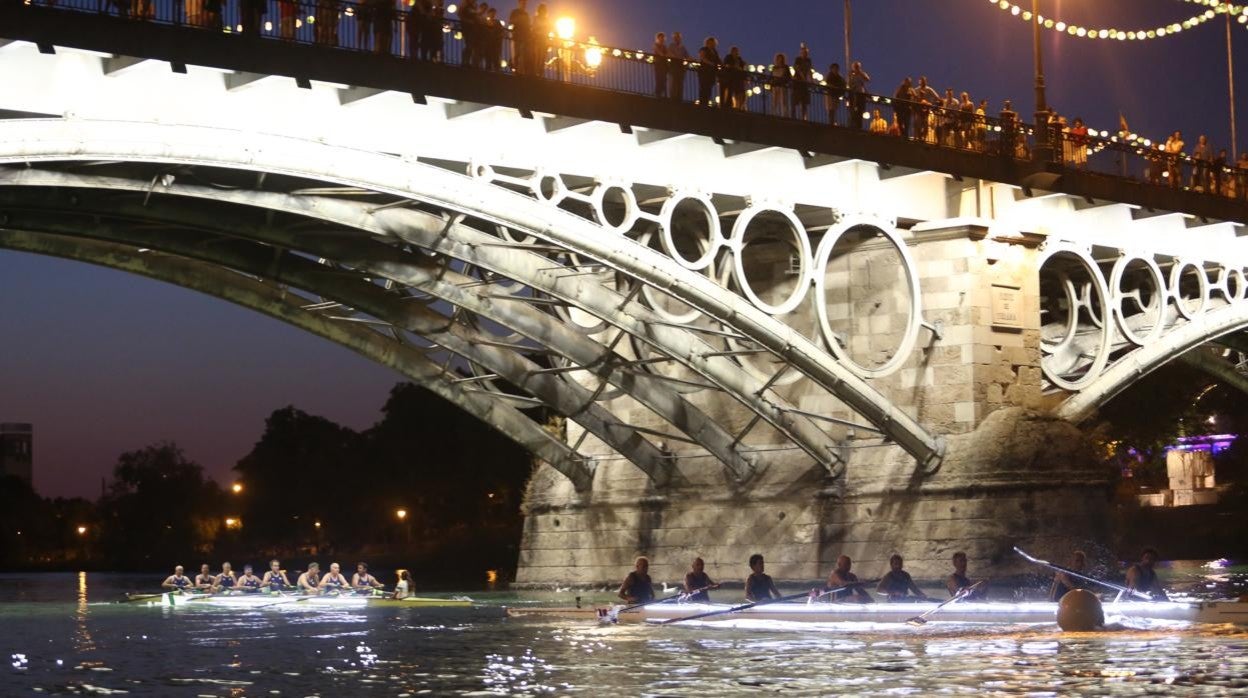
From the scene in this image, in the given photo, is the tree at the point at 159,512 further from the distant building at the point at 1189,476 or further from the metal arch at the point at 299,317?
the metal arch at the point at 299,317

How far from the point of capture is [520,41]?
1129 inches

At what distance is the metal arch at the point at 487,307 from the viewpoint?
86.1 ft

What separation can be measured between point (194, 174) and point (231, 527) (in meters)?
110

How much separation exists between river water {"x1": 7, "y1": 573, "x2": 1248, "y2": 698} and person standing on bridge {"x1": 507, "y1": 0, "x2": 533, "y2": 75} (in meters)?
8.33

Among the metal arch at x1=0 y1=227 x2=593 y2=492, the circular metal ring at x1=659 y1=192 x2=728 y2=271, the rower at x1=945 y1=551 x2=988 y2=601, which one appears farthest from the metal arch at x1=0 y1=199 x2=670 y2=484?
the rower at x1=945 y1=551 x2=988 y2=601

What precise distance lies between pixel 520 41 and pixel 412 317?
706 cm

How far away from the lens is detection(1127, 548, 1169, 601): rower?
86.8 ft

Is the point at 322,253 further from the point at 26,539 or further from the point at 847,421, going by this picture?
the point at 26,539

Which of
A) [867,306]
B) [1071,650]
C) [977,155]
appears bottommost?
[1071,650]

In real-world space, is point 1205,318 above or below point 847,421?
above

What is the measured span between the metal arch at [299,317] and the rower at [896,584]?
37.9 feet

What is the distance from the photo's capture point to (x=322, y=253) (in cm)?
2998

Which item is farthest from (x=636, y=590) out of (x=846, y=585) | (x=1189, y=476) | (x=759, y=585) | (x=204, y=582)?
(x=1189, y=476)

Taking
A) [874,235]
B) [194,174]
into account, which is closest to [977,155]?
[874,235]
